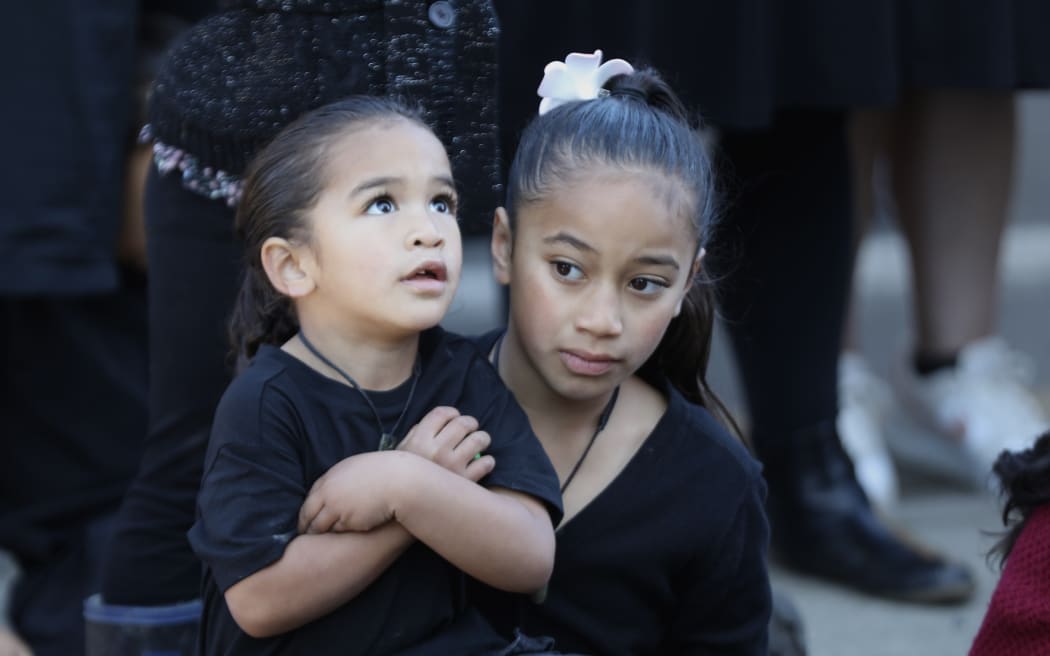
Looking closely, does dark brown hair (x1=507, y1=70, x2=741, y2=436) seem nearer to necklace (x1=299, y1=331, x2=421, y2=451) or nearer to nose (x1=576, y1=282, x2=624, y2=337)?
nose (x1=576, y1=282, x2=624, y2=337)

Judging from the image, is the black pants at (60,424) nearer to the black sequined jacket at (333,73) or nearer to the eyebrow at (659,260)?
the black sequined jacket at (333,73)

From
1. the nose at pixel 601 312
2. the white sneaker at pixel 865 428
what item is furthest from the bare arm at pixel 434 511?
the white sneaker at pixel 865 428

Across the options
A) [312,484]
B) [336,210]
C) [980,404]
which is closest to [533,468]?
[312,484]

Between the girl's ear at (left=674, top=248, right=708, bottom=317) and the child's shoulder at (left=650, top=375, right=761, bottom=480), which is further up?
the girl's ear at (left=674, top=248, right=708, bottom=317)

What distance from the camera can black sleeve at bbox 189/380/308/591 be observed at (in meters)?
1.46

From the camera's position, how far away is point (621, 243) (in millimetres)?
1626

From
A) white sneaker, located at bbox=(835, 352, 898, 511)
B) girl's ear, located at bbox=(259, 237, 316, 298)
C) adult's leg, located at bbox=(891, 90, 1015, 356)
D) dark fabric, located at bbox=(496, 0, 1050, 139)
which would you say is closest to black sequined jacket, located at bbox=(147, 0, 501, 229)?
girl's ear, located at bbox=(259, 237, 316, 298)

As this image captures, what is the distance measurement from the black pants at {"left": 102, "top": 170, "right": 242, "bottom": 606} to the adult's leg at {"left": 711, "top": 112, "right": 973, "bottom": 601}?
3.45ft

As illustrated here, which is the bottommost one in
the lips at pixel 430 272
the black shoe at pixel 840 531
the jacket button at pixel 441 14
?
the black shoe at pixel 840 531

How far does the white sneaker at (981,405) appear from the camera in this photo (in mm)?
2924

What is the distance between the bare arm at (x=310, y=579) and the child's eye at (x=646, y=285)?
1.24 ft

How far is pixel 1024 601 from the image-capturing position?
5.37 feet

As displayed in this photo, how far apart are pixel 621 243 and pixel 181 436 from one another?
67 centimetres

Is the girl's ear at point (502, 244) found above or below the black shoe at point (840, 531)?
above
